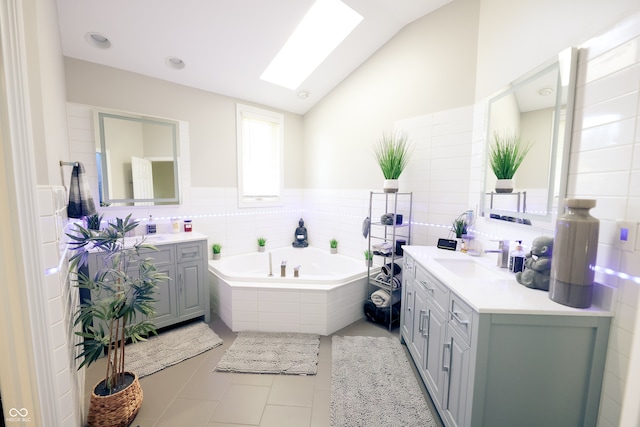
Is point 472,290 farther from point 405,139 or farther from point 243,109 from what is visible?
point 243,109

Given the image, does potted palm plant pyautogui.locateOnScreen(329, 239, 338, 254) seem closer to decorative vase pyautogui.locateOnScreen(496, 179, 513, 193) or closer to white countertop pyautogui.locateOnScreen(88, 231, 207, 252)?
white countertop pyautogui.locateOnScreen(88, 231, 207, 252)

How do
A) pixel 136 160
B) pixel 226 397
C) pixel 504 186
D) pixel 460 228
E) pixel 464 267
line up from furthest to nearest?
pixel 136 160
pixel 460 228
pixel 464 267
pixel 504 186
pixel 226 397

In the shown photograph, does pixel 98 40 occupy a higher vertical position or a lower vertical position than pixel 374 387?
higher

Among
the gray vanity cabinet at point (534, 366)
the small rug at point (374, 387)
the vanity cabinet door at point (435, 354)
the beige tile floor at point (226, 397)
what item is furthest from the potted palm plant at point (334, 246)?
the gray vanity cabinet at point (534, 366)

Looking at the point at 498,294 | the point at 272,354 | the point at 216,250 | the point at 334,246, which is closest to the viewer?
the point at 498,294

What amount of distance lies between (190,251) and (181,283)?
A: 12.8 inches

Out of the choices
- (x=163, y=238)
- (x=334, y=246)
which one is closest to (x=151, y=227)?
(x=163, y=238)

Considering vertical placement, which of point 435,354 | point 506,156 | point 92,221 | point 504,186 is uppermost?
point 506,156

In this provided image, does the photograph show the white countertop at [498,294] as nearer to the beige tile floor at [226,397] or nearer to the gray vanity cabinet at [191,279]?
the beige tile floor at [226,397]

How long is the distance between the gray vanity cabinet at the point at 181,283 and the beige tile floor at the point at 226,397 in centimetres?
56

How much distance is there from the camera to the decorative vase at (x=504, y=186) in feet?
6.02

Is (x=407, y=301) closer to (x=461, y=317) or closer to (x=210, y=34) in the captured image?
(x=461, y=317)

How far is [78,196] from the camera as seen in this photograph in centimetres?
164

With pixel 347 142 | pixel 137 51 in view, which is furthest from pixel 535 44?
pixel 137 51
